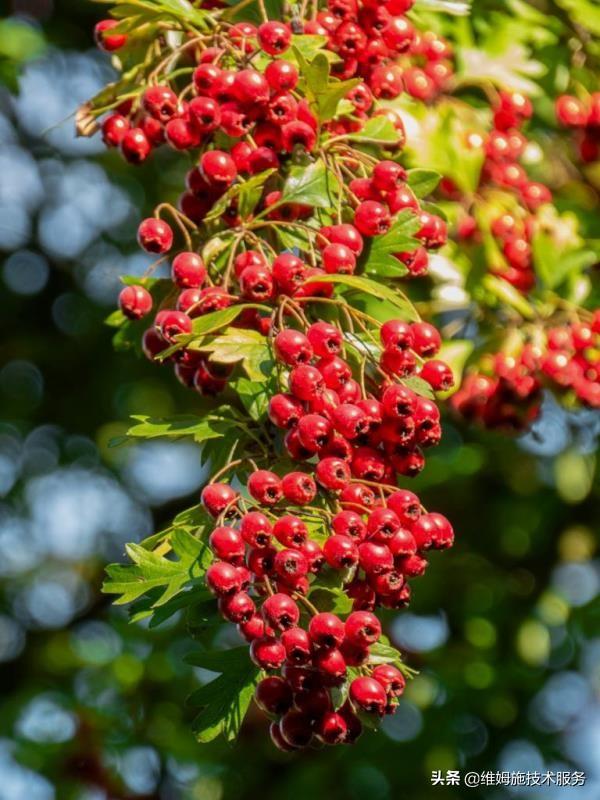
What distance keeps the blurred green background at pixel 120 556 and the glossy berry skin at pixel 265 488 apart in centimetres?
196

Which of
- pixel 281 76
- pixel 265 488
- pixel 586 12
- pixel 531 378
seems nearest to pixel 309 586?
pixel 265 488

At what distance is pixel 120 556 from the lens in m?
4.89

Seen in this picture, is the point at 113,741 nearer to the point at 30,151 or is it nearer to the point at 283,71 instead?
the point at 30,151

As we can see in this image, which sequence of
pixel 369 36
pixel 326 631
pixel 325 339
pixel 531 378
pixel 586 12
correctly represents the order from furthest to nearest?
pixel 586 12 → pixel 531 378 → pixel 369 36 → pixel 325 339 → pixel 326 631

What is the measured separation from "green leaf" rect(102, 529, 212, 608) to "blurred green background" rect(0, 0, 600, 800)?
1938 millimetres

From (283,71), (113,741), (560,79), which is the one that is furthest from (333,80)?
(113,741)

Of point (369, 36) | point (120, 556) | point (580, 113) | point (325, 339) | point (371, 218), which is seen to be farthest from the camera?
point (120, 556)

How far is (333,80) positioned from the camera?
6.41ft

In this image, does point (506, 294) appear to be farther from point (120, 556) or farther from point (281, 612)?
point (120, 556)

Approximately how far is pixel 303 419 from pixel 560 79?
1.72 metres

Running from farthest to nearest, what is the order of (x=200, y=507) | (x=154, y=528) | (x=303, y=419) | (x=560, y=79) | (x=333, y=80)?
1. (x=154, y=528)
2. (x=560, y=79)
3. (x=333, y=80)
4. (x=200, y=507)
5. (x=303, y=419)

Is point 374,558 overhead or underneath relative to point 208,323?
underneath

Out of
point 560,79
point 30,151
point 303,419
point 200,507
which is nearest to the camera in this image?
point 303,419

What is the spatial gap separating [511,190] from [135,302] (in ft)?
3.77
